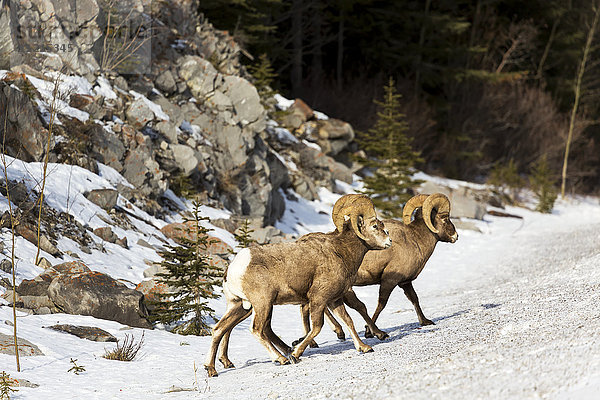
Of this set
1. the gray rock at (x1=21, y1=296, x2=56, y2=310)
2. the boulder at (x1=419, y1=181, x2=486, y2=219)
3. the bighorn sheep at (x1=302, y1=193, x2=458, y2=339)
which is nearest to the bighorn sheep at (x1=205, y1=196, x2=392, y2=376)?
the bighorn sheep at (x1=302, y1=193, x2=458, y2=339)

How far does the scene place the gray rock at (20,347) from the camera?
25.3 ft

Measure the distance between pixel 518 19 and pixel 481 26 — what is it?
4034mm

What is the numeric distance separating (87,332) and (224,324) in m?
2.75

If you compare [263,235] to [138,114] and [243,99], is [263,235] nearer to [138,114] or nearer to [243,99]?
[138,114]

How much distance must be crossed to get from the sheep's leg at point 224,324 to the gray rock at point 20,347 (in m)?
2.26

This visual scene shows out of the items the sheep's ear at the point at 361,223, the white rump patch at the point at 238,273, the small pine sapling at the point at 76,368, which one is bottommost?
the small pine sapling at the point at 76,368

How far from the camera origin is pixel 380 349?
24.8 ft

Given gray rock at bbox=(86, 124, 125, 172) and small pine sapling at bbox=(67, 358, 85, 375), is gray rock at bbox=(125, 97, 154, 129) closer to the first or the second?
gray rock at bbox=(86, 124, 125, 172)

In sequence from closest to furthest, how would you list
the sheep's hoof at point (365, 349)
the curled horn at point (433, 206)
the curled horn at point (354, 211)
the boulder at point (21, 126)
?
1. the sheep's hoof at point (365, 349)
2. the curled horn at point (354, 211)
3. the curled horn at point (433, 206)
4. the boulder at point (21, 126)

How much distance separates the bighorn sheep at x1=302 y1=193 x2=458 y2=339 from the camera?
29.3 ft

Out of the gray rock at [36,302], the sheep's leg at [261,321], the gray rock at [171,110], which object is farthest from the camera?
the gray rock at [171,110]

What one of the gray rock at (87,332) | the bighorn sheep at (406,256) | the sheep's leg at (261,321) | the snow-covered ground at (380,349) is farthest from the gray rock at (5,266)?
the bighorn sheep at (406,256)

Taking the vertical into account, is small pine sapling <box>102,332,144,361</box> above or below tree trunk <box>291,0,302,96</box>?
below

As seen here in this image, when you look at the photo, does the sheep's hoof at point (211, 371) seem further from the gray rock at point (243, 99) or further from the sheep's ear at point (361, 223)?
the gray rock at point (243, 99)
